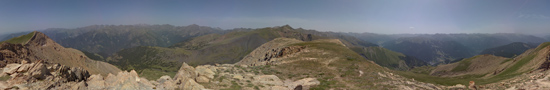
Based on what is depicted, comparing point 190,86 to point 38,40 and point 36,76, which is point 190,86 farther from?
point 38,40

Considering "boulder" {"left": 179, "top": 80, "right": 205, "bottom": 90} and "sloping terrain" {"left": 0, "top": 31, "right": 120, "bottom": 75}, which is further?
"sloping terrain" {"left": 0, "top": 31, "right": 120, "bottom": 75}

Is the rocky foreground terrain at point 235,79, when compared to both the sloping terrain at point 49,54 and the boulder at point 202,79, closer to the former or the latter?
the boulder at point 202,79

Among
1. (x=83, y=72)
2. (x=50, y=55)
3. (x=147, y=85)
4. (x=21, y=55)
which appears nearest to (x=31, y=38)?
(x=50, y=55)

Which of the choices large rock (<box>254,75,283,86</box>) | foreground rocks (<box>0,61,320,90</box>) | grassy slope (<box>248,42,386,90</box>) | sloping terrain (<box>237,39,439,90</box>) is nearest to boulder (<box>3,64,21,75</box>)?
foreground rocks (<box>0,61,320,90</box>)

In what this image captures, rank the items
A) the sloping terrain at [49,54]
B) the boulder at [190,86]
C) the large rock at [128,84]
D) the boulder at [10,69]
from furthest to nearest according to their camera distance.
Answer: the sloping terrain at [49,54] < the boulder at [10,69] < the large rock at [128,84] < the boulder at [190,86]

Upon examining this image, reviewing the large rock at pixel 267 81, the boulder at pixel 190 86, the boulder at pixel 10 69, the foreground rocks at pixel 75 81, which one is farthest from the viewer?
the large rock at pixel 267 81

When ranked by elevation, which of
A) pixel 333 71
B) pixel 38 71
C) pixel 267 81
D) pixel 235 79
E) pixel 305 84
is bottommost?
pixel 333 71

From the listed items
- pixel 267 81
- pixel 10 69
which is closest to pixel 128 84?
pixel 10 69

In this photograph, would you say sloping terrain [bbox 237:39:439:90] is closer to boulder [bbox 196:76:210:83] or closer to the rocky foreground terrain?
the rocky foreground terrain

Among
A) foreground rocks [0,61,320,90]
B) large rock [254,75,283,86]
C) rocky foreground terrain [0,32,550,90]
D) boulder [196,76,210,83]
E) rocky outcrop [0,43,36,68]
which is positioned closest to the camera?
foreground rocks [0,61,320,90]

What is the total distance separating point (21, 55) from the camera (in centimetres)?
10806

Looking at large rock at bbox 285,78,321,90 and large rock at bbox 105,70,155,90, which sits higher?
large rock at bbox 105,70,155,90

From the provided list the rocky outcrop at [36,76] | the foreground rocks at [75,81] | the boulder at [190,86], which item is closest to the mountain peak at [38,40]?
the rocky outcrop at [36,76]

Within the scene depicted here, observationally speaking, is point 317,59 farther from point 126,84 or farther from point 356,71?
point 126,84
